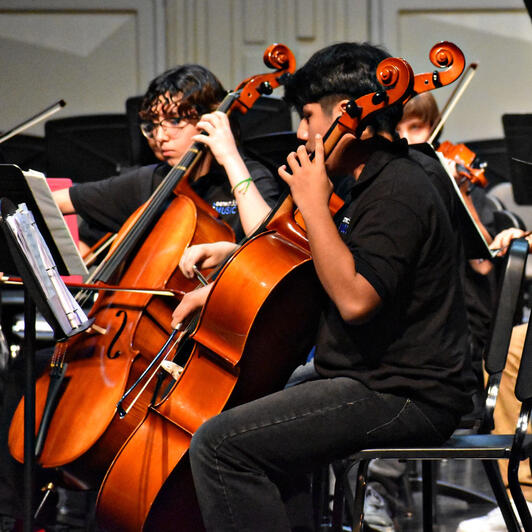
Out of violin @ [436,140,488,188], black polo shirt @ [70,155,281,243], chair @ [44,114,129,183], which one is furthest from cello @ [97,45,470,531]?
chair @ [44,114,129,183]

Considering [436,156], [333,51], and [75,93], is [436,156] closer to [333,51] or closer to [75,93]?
[333,51]

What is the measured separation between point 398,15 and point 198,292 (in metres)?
3.40

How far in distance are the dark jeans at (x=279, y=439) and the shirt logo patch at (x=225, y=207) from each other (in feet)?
2.69

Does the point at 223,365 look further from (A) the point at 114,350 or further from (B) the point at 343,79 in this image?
(B) the point at 343,79

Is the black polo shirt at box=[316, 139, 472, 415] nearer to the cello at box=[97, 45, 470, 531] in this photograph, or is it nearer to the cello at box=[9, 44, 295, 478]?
the cello at box=[97, 45, 470, 531]

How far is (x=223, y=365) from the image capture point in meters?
1.64

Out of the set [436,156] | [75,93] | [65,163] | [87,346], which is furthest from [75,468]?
[75,93]

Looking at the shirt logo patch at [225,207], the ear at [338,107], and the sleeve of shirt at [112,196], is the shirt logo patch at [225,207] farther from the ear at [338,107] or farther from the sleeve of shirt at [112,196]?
the ear at [338,107]

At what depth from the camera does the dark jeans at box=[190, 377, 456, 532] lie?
1.50 metres

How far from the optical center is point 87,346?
1.95 meters

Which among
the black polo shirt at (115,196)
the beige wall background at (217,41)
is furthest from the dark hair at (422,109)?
the beige wall background at (217,41)

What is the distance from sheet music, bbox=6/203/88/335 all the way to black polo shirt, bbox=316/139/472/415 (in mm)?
473

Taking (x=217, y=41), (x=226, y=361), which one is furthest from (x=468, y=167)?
(x=217, y=41)

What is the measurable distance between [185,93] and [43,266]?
2.87ft
